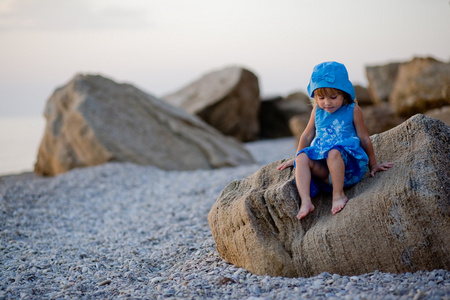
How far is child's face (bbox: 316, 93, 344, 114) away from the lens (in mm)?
4043

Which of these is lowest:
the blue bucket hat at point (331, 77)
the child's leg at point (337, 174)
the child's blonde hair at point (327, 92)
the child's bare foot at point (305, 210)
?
the child's bare foot at point (305, 210)

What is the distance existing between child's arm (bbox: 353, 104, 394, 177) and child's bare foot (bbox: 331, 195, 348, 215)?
0.36m

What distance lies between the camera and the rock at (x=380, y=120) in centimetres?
1159

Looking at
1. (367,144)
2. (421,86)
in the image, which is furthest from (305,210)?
(421,86)

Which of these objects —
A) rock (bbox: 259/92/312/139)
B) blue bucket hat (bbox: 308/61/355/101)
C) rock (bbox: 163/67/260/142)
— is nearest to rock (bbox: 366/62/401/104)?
rock (bbox: 259/92/312/139)

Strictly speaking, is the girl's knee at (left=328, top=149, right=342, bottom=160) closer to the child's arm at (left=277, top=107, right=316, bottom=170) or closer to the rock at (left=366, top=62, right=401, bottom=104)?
the child's arm at (left=277, top=107, right=316, bottom=170)

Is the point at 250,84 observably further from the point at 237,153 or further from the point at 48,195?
the point at 48,195

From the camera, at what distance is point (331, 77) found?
3.92 meters

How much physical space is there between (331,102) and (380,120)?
8.22 meters

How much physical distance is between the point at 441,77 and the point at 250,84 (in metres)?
6.27

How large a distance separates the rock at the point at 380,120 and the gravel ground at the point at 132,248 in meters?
4.59

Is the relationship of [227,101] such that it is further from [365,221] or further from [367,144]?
[365,221]

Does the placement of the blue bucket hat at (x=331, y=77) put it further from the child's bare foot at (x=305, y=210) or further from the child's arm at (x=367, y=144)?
the child's bare foot at (x=305, y=210)

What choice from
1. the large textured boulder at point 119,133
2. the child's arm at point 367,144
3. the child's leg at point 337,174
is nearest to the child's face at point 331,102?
the child's arm at point 367,144
